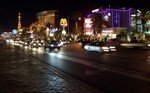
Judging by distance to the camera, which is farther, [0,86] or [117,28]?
[117,28]

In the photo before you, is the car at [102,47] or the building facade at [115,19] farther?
the building facade at [115,19]

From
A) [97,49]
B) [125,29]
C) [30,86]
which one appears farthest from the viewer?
[125,29]

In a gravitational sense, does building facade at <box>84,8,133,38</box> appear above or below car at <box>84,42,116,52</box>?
above

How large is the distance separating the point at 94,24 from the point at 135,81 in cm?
8306

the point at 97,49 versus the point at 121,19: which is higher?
the point at 121,19

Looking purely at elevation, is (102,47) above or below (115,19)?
below

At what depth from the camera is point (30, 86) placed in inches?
448

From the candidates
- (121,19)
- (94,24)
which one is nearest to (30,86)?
(94,24)

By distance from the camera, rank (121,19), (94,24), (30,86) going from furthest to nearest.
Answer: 1. (121,19)
2. (94,24)
3. (30,86)

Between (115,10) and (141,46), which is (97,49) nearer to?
(141,46)

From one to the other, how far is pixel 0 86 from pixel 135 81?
5.21m

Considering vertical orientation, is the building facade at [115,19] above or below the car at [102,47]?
above

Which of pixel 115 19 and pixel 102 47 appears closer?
pixel 102 47

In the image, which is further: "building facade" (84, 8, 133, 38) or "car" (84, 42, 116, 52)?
"building facade" (84, 8, 133, 38)
